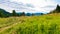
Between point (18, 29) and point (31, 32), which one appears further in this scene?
point (18, 29)

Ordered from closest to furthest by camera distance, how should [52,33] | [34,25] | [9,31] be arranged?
[52,33] < [34,25] < [9,31]

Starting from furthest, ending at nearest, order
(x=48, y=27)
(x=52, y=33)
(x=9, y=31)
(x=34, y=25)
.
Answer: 1. (x=9, y=31)
2. (x=34, y=25)
3. (x=48, y=27)
4. (x=52, y=33)

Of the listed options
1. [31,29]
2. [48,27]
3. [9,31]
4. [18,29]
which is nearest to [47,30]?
[48,27]

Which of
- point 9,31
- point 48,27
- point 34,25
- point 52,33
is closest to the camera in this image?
point 52,33

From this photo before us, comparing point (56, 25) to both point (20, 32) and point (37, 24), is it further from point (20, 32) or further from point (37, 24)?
point (20, 32)

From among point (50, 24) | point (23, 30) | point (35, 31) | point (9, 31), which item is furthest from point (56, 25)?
point (9, 31)

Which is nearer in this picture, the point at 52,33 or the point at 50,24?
the point at 52,33

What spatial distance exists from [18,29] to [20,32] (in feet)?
2.26

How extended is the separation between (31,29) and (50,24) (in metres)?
1.61

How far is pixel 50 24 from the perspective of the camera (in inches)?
626

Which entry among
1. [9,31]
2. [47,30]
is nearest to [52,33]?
[47,30]

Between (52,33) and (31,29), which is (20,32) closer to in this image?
(31,29)

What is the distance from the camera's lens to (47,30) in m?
14.9

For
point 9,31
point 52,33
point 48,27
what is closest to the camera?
point 52,33
